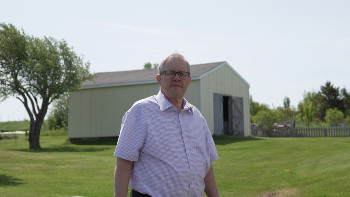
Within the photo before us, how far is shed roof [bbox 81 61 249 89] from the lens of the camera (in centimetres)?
2450

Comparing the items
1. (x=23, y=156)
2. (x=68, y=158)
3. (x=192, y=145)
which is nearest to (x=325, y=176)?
(x=192, y=145)

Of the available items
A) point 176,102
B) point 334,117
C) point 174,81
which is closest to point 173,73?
point 174,81

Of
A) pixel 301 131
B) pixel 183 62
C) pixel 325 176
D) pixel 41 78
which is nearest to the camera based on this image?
pixel 183 62

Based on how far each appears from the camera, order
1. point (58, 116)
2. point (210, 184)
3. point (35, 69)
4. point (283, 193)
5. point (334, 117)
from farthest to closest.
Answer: point (58, 116), point (334, 117), point (35, 69), point (283, 193), point (210, 184)

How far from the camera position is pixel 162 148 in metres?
2.80

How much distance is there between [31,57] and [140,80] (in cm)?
676

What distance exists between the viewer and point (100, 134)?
89.4 ft

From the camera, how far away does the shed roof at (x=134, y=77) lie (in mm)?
24503

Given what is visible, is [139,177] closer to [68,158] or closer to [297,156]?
[297,156]

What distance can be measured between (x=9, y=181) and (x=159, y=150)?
33.3 feet

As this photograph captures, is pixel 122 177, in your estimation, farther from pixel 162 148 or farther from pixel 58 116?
pixel 58 116

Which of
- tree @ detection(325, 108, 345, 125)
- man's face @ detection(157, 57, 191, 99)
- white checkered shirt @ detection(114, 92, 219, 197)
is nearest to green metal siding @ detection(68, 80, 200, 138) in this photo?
man's face @ detection(157, 57, 191, 99)

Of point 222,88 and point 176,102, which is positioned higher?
point 222,88

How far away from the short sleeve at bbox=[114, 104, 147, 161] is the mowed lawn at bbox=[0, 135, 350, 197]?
6.74 metres
